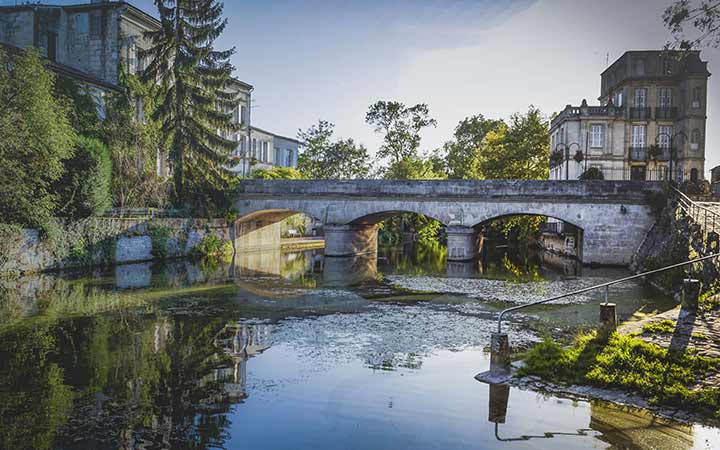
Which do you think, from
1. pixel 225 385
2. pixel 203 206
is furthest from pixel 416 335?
pixel 203 206

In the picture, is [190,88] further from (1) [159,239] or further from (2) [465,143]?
(2) [465,143]

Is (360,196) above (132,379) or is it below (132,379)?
above

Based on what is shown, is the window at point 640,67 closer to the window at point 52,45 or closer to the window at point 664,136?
the window at point 664,136

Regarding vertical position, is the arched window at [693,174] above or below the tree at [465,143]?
below

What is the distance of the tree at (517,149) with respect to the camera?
159 ft

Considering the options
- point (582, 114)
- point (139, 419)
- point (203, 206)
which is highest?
point (582, 114)

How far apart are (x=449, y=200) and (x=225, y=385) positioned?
2585 centimetres

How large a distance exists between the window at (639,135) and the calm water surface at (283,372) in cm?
2507

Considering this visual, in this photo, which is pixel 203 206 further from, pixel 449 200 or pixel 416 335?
pixel 416 335

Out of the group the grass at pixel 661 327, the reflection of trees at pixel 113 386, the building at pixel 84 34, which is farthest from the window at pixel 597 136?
the reflection of trees at pixel 113 386

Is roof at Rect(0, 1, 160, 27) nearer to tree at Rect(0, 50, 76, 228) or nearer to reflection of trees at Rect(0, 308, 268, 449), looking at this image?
tree at Rect(0, 50, 76, 228)

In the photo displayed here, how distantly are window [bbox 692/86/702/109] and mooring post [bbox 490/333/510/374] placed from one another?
4039 centimetres

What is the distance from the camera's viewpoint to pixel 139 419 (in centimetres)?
823

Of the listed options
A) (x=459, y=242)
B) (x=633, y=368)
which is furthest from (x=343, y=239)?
(x=633, y=368)
